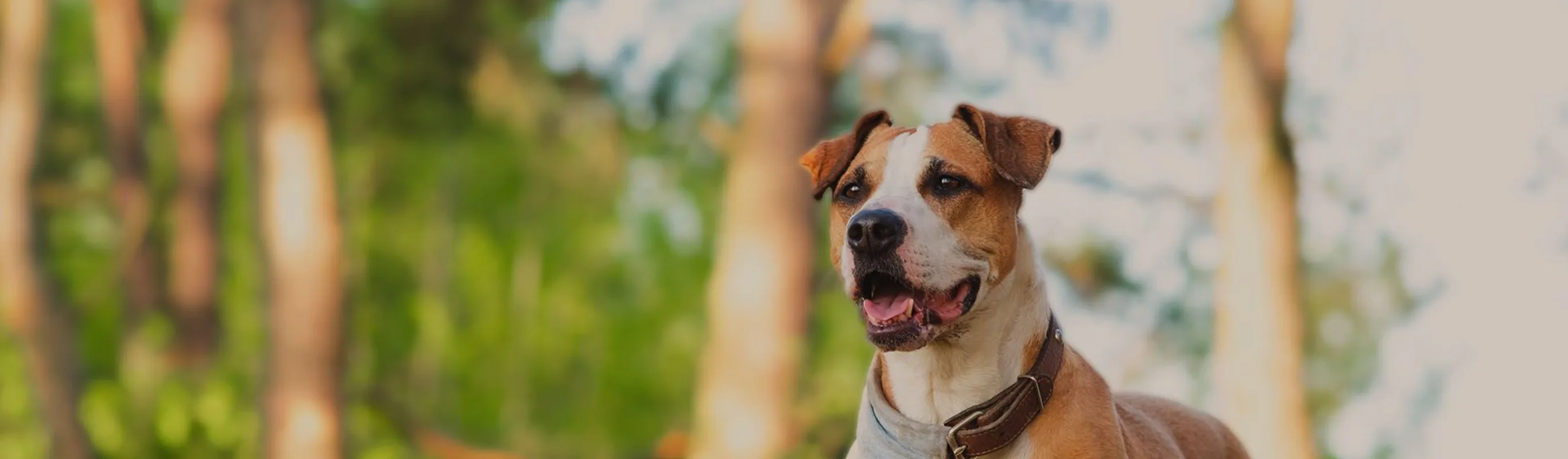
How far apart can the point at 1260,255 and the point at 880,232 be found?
7.79m

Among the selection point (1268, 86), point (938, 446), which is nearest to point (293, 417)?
point (1268, 86)

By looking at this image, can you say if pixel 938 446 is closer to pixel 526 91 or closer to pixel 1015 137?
pixel 1015 137

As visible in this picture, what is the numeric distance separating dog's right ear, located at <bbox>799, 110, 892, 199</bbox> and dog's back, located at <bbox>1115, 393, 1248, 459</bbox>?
1.15m

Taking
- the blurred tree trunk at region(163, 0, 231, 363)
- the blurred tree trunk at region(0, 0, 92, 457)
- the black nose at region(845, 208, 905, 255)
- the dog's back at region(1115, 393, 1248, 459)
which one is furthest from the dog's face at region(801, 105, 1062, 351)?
the blurred tree trunk at region(163, 0, 231, 363)

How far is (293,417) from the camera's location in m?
14.6

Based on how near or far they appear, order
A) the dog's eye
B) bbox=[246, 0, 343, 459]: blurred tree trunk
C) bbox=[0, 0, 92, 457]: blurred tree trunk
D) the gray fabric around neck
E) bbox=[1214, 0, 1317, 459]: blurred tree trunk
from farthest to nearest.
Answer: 1. bbox=[0, 0, 92, 457]: blurred tree trunk
2. bbox=[246, 0, 343, 459]: blurred tree trunk
3. bbox=[1214, 0, 1317, 459]: blurred tree trunk
4. the dog's eye
5. the gray fabric around neck

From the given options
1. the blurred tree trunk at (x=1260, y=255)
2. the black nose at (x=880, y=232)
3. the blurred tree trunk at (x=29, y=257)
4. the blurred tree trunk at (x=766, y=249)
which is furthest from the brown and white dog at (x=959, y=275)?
the blurred tree trunk at (x=29, y=257)

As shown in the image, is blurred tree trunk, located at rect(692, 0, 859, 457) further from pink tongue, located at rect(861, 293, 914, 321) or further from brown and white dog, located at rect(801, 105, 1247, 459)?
pink tongue, located at rect(861, 293, 914, 321)

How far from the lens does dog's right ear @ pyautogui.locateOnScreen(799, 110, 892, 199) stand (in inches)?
202

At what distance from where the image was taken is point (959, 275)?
453cm

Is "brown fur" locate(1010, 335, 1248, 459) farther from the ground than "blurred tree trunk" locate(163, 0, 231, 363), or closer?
farther from the ground

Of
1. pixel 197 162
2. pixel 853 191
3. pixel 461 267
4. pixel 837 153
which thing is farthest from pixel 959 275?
pixel 461 267

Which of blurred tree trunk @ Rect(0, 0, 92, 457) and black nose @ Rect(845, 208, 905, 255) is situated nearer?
black nose @ Rect(845, 208, 905, 255)

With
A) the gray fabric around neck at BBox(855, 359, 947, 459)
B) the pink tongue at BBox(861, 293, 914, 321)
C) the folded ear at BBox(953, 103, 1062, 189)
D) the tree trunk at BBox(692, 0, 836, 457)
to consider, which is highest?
the folded ear at BBox(953, 103, 1062, 189)
